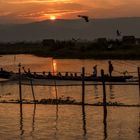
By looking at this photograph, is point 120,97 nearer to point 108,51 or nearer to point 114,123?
point 114,123

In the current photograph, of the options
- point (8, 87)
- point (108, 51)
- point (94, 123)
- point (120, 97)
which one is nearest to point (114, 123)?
point (94, 123)

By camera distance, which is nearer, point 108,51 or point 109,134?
point 109,134

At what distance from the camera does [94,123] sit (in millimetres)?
23828

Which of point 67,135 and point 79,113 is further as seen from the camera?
point 79,113

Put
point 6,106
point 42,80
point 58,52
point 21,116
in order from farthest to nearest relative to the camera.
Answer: point 58,52
point 42,80
point 6,106
point 21,116

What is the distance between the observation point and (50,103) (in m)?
30.0

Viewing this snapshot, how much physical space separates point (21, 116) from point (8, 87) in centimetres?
1855

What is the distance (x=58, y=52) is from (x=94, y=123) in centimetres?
9320

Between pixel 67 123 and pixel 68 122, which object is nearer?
pixel 67 123

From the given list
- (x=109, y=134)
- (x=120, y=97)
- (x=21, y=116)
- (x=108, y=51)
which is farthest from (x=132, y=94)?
(x=108, y=51)

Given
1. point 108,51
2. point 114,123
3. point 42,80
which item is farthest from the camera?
point 108,51

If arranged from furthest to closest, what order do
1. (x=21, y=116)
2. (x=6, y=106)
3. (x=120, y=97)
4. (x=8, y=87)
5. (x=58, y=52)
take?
(x=58, y=52) → (x=8, y=87) → (x=120, y=97) → (x=6, y=106) → (x=21, y=116)

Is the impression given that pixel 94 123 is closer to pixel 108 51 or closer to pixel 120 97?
pixel 120 97

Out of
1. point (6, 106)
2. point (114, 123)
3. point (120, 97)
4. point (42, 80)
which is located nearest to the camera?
point (114, 123)
